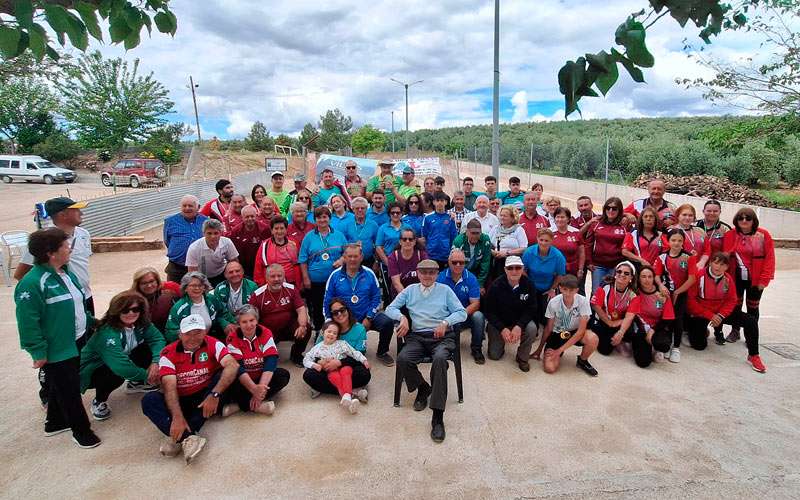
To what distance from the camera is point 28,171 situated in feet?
83.7

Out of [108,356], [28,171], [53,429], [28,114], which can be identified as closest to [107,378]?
[108,356]

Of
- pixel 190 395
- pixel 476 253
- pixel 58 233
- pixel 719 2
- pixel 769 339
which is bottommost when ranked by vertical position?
pixel 769 339

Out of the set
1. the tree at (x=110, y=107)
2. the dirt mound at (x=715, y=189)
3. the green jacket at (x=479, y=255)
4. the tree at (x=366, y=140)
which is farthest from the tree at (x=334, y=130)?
the green jacket at (x=479, y=255)

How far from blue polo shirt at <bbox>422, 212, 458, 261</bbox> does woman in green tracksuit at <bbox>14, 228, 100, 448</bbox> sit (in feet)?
12.1

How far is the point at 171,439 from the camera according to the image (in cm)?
327

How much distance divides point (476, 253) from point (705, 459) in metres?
2.85

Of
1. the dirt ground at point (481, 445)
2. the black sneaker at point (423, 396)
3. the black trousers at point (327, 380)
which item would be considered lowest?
the dirt ground at point (481, 445)

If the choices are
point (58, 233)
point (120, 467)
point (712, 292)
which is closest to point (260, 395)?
point (120, 467)

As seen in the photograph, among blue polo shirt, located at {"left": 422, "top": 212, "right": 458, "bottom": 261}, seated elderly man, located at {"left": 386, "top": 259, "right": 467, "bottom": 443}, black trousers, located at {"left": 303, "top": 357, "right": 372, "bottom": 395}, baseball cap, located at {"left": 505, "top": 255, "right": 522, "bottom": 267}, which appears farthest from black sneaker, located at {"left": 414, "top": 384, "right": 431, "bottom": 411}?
blue polo shirt, located at {"left": 422, "top": 212, "right": 458, "bottom": 261}

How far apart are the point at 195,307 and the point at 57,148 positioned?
125ft

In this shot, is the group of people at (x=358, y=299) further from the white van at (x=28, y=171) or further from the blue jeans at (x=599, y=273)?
the white van at (x=28, y=171)

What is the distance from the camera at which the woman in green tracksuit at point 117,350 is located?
367cm

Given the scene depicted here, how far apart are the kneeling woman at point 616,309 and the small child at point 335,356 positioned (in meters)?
2.61

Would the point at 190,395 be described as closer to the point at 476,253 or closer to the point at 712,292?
the point at 476,253
